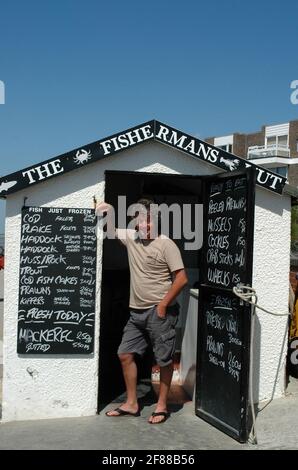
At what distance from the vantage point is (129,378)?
189 inches

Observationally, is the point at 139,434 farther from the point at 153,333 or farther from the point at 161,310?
the point at 161,310

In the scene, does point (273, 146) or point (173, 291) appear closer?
point (173, 291)

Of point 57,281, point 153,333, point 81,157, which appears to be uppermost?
point 81,157

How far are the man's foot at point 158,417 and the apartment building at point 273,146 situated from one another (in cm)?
4688

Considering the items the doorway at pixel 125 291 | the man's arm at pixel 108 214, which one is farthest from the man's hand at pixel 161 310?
the doorway at pixel 125 291

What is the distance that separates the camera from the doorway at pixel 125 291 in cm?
584

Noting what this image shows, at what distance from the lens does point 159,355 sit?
15.3 ft

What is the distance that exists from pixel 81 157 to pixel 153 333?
5.50ft

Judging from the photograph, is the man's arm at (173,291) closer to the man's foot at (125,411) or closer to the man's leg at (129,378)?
the man's leg at (129,378)

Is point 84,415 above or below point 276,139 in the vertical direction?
below

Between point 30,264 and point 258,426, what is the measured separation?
2455 millimetres

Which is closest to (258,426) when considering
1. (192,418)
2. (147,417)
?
(192,418)

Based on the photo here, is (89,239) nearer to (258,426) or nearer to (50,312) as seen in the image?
(50,312)

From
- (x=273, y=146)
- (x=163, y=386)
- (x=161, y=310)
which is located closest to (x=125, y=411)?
(x=163, y=386)
